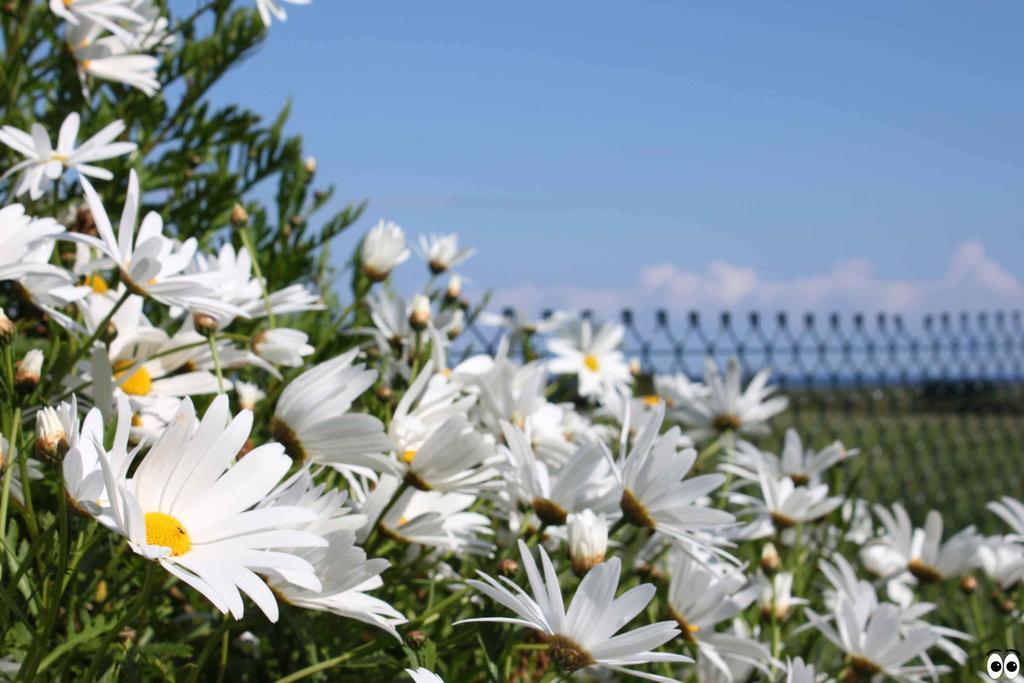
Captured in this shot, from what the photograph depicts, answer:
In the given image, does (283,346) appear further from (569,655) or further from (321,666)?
(569,655)

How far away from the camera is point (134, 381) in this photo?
1283mm

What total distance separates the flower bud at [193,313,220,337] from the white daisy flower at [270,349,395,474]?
0.14 metres

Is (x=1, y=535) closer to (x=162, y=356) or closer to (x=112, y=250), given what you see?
(x=112, y=250)

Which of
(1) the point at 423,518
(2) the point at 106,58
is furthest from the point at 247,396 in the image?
(2) the point at 106,58

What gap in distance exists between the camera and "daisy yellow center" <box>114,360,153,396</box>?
1.28 meters

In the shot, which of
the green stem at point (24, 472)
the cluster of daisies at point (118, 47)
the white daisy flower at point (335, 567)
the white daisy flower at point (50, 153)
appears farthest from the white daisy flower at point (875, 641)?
the cluster of daisies at point (118, 47)

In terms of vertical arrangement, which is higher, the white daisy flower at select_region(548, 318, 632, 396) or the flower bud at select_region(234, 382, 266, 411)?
the white daisy flower at select_region(548, 318, 632, 396)

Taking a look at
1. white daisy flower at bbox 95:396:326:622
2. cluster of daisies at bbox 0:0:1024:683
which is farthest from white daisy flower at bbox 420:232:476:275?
white daisy flower at bbox 95:396:326:622

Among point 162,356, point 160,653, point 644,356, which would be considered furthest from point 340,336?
point 644,356

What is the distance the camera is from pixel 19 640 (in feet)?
3.16

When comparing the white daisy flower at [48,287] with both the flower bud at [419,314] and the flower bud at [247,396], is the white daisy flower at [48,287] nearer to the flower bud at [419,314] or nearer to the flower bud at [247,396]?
the flower bud at [247,396]

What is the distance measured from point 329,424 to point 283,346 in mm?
244

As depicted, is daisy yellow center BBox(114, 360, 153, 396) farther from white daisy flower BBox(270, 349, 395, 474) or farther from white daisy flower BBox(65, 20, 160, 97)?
white daisy flower BBox(65, 20, 160, 97)

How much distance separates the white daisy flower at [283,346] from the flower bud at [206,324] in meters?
0.11
